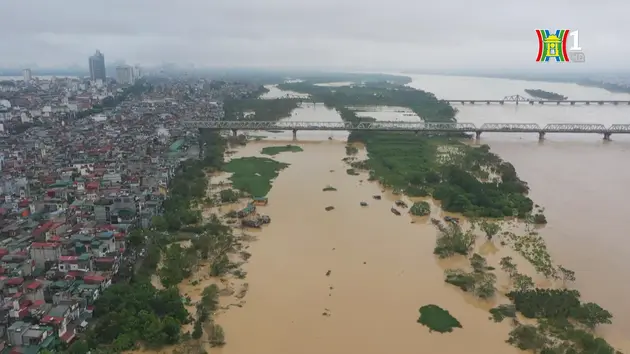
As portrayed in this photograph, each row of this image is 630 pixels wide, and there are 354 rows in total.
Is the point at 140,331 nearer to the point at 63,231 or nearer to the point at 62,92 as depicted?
the point at 63,231

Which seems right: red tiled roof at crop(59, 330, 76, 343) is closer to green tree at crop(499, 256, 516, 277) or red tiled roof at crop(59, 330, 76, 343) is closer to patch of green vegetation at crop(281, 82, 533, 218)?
green tree at crop(499, 256, 516, 277)

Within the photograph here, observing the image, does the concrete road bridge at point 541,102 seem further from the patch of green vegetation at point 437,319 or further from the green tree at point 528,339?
the green tree at point 528,339

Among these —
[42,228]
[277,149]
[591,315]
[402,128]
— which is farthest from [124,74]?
[591,315]

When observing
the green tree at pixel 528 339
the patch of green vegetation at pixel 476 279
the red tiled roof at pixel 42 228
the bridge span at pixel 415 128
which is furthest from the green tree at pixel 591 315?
the bridge span at pixel 415 128

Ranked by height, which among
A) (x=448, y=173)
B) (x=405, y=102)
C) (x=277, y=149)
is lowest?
(x=448, y=173)

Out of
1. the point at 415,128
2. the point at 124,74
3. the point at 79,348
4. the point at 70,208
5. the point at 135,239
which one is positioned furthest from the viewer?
the point at 124,74

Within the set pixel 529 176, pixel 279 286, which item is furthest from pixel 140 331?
pixel 529 176

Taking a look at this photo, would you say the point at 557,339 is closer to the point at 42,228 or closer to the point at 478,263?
the point at 478,263

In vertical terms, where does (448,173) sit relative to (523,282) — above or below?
above
